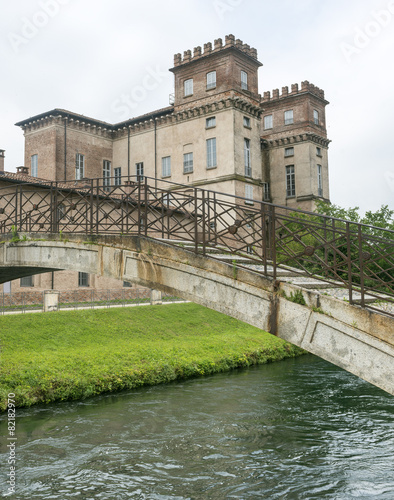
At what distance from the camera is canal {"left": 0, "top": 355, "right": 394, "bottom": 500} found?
8.44 meters

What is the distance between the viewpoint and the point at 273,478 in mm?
8789

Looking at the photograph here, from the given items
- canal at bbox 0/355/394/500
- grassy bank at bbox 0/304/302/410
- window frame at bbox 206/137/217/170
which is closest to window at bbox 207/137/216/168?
window frame at bbox 206/137/217/170

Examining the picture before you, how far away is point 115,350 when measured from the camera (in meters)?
18.6

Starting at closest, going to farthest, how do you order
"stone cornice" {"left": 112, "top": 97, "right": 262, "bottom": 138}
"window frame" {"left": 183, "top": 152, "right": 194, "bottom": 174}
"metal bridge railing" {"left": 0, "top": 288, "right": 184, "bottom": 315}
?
"metal bridge railing" {"left": 0, "top": 288, "right": 184, "bottom": 315} → "stone cornice" {"left": 112, "top": 97, "right": 262, "bottom": 138} → "window frame" {"left": 183, "top": 152, "right": 194, "bottom": 174}

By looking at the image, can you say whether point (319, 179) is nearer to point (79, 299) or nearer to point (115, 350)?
point (79, 299)

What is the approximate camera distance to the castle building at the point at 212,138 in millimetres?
35656

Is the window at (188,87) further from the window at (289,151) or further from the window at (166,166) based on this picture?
the window at (289,151)

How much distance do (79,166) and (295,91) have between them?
20.3 m

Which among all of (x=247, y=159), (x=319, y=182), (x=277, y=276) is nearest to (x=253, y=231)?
(x=277, y=276)

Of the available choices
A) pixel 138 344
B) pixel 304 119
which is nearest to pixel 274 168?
pixel 304 119

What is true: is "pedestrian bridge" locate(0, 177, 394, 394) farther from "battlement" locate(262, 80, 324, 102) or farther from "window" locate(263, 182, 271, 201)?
"battlement" locate(262, 80, 324, 102)

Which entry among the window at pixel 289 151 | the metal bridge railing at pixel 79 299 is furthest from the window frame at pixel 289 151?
the metal bridge railing at pixel 79 299

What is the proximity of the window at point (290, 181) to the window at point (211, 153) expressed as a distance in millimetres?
10001

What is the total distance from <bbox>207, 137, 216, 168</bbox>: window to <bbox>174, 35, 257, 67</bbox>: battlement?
6.63m
